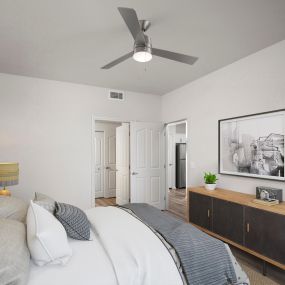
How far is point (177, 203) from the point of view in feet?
17.8

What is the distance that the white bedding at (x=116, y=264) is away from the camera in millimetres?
1253

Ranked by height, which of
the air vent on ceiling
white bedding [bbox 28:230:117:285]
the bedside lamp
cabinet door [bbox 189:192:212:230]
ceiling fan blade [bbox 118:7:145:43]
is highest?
the air vent on ceiling

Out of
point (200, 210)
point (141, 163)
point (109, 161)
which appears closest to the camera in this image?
point (200, 210)

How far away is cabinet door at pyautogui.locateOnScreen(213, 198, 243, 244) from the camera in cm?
256

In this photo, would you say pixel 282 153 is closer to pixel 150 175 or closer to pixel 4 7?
pixel 150 175

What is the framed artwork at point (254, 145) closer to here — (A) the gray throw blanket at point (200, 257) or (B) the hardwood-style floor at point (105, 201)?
(A) the gray throw blanket at point (200, 257)

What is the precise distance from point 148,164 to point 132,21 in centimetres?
341

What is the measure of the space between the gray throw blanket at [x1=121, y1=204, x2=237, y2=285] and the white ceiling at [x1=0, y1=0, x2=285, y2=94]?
2.04 meters

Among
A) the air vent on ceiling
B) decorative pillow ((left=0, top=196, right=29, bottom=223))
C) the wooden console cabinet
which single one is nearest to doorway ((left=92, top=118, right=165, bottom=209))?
the air vent on ceiling

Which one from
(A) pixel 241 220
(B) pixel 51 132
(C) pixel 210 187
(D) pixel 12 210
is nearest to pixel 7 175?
(D) pixel 12 210

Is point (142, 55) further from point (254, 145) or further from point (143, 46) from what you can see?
point (254, 145)

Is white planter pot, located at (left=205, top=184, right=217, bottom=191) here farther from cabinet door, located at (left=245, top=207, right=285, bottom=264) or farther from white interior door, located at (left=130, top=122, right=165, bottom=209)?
white interior door, located at (left=130, top=122, right=165, bottom=209)

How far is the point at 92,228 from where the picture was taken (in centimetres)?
192

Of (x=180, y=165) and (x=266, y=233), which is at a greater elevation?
(x=180, y=165)
